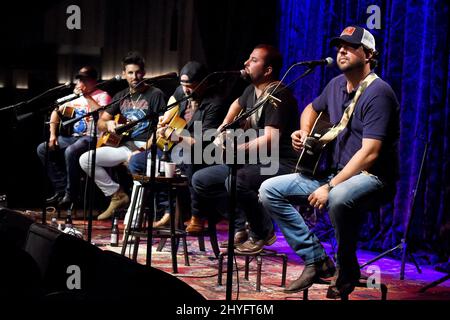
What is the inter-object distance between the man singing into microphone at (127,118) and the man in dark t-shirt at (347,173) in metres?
2.68

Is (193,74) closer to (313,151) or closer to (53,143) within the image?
(313,151)

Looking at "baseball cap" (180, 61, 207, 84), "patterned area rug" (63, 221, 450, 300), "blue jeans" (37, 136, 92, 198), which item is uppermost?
"baseball cap" (180, 61, 207, 84)

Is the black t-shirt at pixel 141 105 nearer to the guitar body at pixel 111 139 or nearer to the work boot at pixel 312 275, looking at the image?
the guitar body at pixel 111 139

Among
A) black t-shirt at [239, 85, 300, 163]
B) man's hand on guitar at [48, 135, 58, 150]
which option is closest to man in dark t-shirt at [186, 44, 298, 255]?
black t-shirt at [239, 85, 300, 163]

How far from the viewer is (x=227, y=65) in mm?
8234

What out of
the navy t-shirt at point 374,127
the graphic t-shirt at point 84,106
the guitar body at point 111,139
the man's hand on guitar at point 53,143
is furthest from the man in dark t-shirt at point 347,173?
the man's hand on guitar at point 53,143

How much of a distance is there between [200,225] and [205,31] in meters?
3.37

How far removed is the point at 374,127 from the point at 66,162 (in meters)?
4.46

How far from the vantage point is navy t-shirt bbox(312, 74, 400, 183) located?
4.07 meters

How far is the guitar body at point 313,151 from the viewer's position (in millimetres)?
4301

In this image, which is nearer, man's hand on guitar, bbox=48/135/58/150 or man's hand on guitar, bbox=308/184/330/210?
man's hand on guitar, bbox=308/184/330/210

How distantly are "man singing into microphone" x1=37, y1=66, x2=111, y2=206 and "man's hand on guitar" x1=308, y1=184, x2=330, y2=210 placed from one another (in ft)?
12.4

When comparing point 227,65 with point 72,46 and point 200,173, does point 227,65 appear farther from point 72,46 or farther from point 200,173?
point 200,173

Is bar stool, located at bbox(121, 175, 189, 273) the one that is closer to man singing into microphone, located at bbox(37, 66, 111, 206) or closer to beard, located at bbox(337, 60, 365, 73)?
beard, located at bbox(337, 60, 365, 73)
